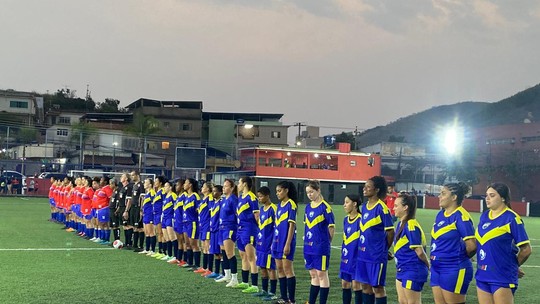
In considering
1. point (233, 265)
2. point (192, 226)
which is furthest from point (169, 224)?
point (233, 265)

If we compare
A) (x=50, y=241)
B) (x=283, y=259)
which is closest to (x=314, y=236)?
(x=283, y=259)

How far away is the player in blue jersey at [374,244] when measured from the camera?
24.1 ft

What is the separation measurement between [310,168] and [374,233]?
5145cm

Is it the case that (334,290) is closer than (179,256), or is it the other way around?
(334,290)

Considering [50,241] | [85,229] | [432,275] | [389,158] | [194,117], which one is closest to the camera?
[432,275]

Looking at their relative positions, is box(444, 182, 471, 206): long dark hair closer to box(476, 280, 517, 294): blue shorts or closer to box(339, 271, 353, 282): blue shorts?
box(476, 280, 517, 294): blue shorts

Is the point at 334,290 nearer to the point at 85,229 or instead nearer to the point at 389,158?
the point at 85,229

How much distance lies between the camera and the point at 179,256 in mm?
13359

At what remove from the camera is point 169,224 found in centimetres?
1364

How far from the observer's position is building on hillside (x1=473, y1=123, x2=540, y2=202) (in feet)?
201

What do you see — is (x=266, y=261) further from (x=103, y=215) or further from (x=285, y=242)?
(x=103, y=215)

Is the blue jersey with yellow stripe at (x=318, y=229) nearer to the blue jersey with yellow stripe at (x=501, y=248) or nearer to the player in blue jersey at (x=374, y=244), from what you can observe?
the player in blue jersey at (x=374, y=244)

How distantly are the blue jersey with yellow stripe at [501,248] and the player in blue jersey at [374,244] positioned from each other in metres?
1.33

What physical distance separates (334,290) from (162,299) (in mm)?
3236
